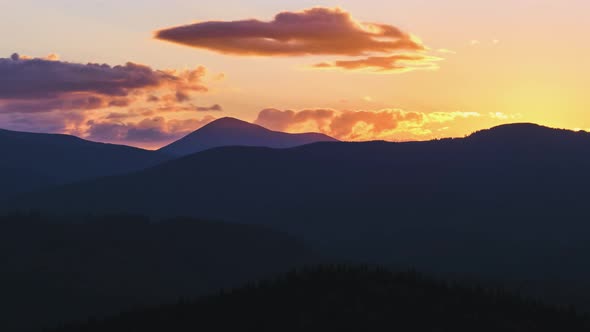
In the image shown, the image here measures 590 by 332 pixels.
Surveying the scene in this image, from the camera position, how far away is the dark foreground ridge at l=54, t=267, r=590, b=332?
45.3 m

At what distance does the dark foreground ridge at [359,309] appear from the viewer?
149ft

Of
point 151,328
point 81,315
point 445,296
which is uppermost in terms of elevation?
point 445,296

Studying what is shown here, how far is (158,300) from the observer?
590 feet

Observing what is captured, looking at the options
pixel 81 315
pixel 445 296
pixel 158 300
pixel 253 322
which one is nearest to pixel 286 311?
pixel 253 322

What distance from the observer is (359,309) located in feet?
153

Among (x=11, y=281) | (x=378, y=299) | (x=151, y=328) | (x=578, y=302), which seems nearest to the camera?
(x=378, y=299)

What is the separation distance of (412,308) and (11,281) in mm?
157446

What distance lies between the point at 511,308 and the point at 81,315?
126 meters

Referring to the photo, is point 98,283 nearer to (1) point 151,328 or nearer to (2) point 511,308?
(1) point 151,328

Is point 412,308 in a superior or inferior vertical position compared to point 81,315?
superior

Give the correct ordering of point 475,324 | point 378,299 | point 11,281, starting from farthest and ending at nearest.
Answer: point 11,281 → point 378,299 → point 475,324

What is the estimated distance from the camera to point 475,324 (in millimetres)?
45844

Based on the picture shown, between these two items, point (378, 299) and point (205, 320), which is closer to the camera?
point (378, 299)

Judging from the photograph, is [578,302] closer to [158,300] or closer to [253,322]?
[158,300]
